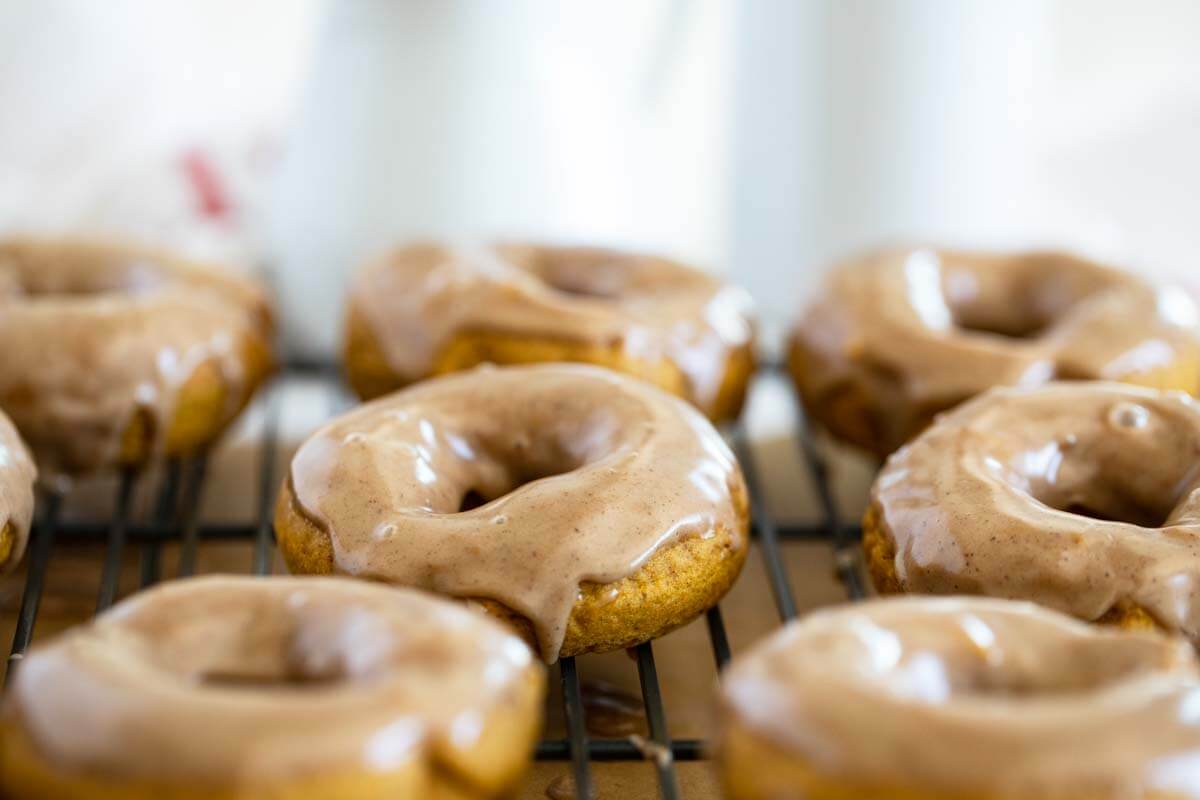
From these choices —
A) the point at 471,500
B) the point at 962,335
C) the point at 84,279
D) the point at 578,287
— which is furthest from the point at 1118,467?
the point at 84,279

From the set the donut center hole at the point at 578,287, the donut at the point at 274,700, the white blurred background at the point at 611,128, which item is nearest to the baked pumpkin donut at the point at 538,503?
the donut at the point at 274,700

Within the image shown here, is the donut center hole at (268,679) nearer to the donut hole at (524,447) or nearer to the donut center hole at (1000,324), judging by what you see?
the donut hole at (524,447)

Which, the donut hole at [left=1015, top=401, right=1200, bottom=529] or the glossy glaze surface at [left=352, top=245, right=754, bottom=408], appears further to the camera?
the glossy glaze surface at [left=352, top=245, right=754, bottom=408]

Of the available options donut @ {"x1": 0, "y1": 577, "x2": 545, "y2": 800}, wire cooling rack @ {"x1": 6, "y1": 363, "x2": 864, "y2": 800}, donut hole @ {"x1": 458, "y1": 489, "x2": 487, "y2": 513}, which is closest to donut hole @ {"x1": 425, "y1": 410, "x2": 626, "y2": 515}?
donut hole @ {"x1": 458, "y1": 489, "x2": 487, "y2": 513}

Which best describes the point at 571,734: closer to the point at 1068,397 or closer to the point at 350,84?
the point at 1068,397

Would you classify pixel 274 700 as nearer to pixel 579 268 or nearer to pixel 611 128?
pixel 579 268

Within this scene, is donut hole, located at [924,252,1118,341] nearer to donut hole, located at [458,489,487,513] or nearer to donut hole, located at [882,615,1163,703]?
donut hole, located at [458,489,487,513]
